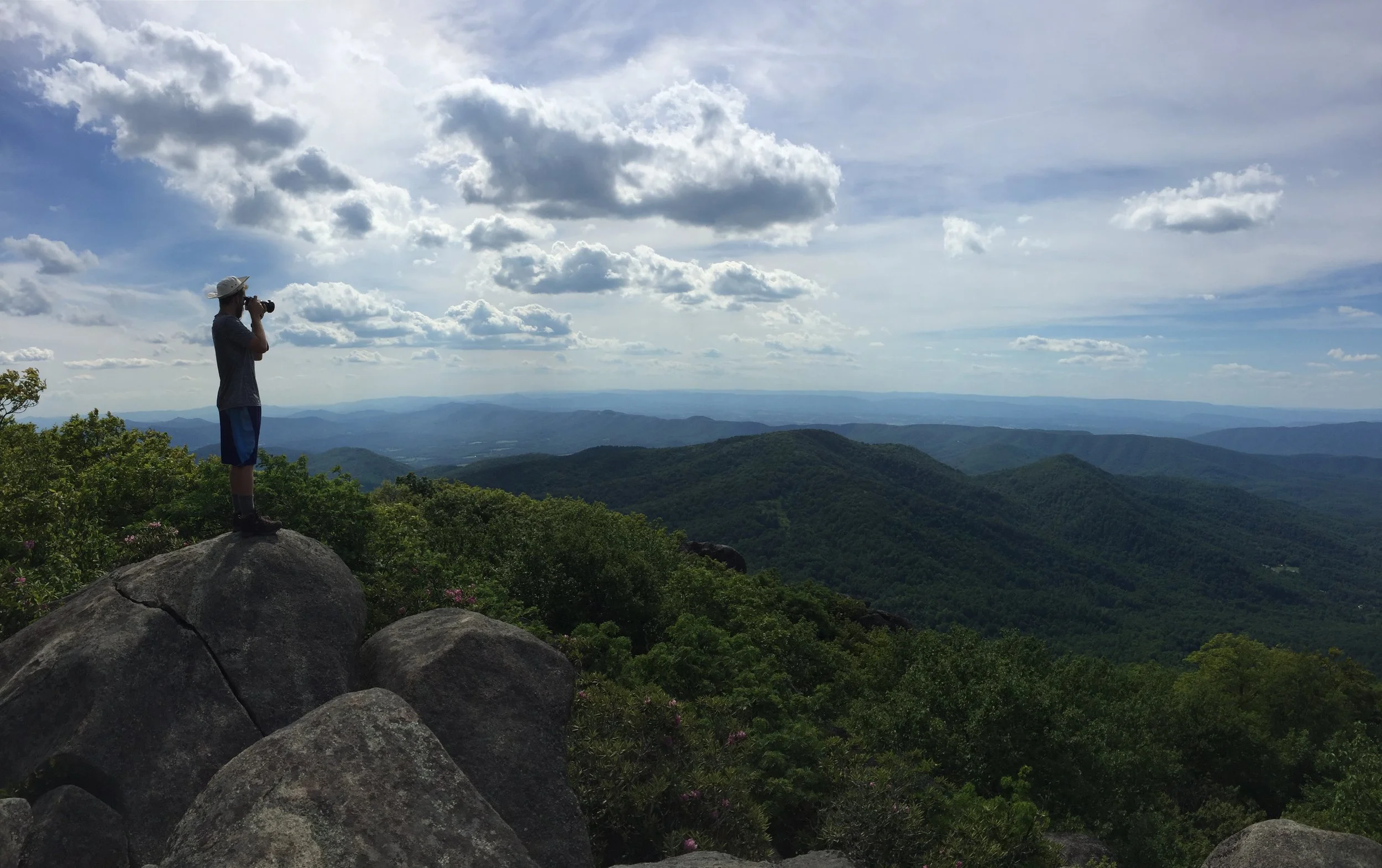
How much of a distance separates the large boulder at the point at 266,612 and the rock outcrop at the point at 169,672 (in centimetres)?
2

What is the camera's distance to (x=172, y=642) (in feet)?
27.9

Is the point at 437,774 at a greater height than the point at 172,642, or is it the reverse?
the point at 172,642

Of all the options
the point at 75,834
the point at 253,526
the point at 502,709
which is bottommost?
the point at 75,834

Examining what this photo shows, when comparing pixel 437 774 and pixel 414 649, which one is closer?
pixel 437 774

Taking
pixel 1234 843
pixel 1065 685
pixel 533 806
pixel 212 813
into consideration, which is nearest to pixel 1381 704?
pixel 1065 685

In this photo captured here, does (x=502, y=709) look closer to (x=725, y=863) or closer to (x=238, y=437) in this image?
(x=725, y=863)

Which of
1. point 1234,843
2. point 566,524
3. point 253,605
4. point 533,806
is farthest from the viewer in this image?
point 566,524

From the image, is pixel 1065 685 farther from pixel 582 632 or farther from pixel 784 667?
pixel 582 632

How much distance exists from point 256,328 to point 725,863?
413 inches

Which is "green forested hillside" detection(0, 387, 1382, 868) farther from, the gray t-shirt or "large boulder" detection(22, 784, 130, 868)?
the gray t-shirt

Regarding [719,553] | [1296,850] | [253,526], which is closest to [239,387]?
[253,526]

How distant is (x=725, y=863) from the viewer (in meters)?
7.59

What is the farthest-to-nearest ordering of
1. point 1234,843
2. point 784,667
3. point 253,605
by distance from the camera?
point 784,667, point 1234,843, point 253,605

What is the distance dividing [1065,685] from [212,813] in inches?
1450
